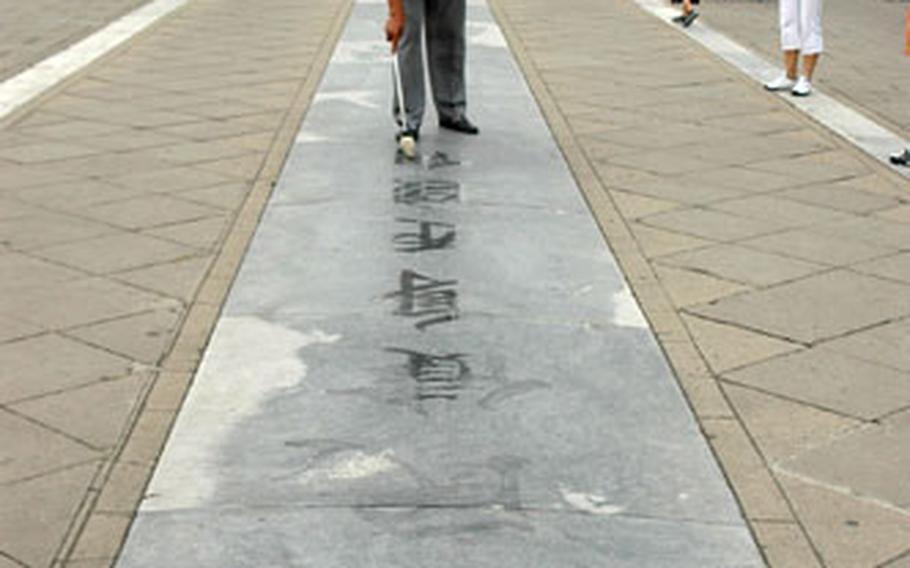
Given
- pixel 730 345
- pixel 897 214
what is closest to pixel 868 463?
pixel 730 345

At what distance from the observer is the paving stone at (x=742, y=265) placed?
573 centimetres

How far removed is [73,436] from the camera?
4.13 meters

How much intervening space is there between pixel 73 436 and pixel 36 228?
2375 millimetres

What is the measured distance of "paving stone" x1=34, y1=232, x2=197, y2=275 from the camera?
5.75 m

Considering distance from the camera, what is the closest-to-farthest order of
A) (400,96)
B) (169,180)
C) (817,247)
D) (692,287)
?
(692,287), (817,247), (169,180), (400,96)

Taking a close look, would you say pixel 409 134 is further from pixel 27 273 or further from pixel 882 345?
pixel 882 345

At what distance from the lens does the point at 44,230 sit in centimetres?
625

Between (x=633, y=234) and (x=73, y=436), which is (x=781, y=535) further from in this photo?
(x=633, y=234)

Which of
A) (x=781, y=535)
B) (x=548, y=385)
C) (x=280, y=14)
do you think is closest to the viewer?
(x=781, y=535)

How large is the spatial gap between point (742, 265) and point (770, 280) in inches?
8.7

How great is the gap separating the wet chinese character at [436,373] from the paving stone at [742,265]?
1460 mm

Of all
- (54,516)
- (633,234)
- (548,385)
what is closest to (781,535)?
(548,385)

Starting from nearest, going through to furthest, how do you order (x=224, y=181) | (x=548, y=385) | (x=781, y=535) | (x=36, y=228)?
(x=781, y=535), (x=548, y=385), (x=36, y=228), (x=224, y=181)

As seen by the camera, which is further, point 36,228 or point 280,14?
point 280,14
